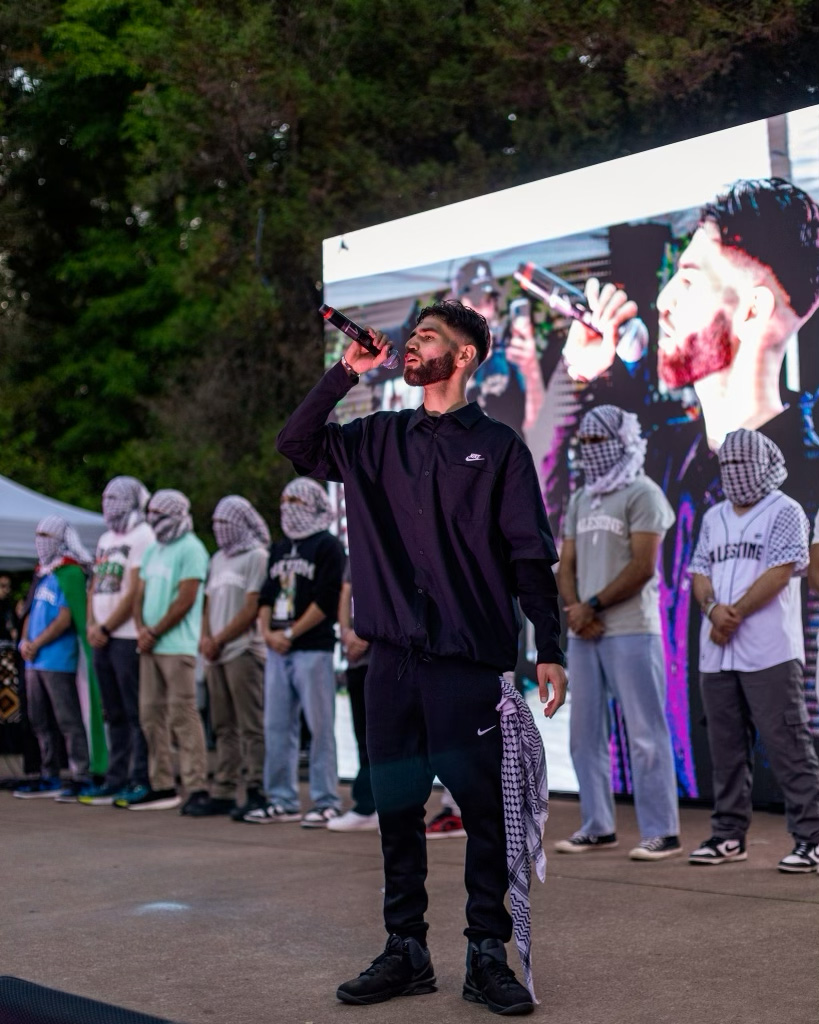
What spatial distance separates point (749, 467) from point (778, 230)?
80.9 inches

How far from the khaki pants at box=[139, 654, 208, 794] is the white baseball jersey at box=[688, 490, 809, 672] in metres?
3.54

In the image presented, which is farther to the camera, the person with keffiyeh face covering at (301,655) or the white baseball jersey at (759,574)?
the person with keffiyeh face covering at (301,655)

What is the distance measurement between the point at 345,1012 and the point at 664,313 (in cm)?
545

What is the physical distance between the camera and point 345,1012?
388cm

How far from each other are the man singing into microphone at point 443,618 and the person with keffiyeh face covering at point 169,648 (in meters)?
4.70

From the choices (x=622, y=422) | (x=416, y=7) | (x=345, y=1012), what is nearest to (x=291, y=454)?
(x=345, y=1012)

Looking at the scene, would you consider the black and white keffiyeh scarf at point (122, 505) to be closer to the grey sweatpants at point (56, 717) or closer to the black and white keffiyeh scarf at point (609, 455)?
the grey sweatpants at point (56, 717)

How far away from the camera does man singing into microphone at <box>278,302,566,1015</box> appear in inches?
157

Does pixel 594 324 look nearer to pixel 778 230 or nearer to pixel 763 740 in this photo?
pixel 778 230

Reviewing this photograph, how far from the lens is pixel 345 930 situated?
5008 millimetres

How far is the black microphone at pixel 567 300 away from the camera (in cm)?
850

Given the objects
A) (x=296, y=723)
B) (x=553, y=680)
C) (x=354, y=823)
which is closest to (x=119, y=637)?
(x=296, y=723)

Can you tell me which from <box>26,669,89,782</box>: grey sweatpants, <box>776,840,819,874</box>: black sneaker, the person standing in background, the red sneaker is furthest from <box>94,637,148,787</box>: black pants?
<box>776,840,819,874</box>: black sneaker

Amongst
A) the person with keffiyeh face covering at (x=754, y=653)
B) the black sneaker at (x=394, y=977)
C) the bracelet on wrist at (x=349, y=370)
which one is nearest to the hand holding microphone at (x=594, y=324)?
the person with keffiyeh face covering at (x=754, y=653)
